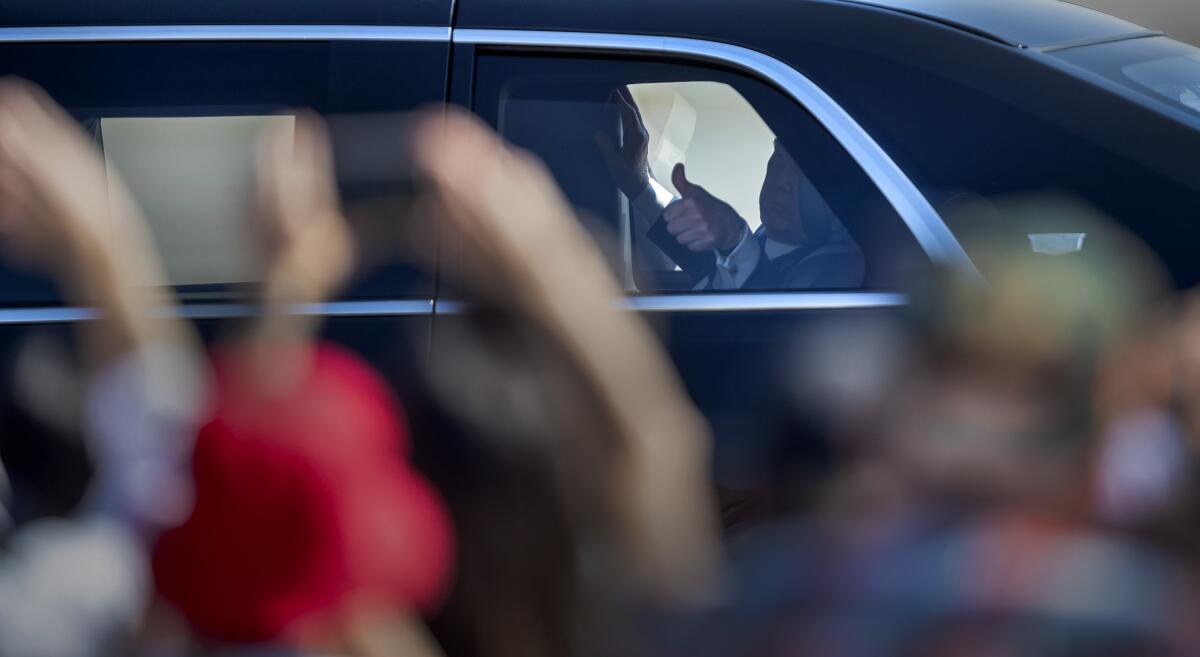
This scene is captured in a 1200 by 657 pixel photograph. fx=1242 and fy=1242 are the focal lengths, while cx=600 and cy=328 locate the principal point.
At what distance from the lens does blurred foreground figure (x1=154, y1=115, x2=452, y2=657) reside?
1.96m

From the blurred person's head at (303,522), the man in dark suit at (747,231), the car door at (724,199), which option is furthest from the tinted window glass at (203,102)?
the man in dark suit at (747,231)

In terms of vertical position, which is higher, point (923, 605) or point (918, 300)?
point (918, 300)

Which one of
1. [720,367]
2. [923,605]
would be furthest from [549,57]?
[923,605]

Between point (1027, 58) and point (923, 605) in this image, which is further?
point (1027, 58)

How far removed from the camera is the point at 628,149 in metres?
2.21

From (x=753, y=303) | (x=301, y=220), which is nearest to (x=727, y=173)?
(x=753, y=303)

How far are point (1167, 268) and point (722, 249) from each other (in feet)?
2.35

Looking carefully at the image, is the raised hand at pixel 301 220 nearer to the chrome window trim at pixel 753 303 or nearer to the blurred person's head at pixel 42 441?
the chrome window trim at pixel 753 303

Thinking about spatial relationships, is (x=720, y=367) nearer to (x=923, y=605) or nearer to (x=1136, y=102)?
(x=923, y=605)

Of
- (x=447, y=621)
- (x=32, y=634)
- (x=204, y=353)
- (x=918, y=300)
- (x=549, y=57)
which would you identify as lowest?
(x=32, y=634)

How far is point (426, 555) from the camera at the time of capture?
6.53 feet

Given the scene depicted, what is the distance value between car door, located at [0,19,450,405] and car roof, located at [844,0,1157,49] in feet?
2.77

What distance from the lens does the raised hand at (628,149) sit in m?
2.17

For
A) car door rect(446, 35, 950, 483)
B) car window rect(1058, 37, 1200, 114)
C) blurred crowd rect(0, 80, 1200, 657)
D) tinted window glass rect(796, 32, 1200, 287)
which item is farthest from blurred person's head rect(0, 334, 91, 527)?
car window rect(1058, 37, 1200, 114)
